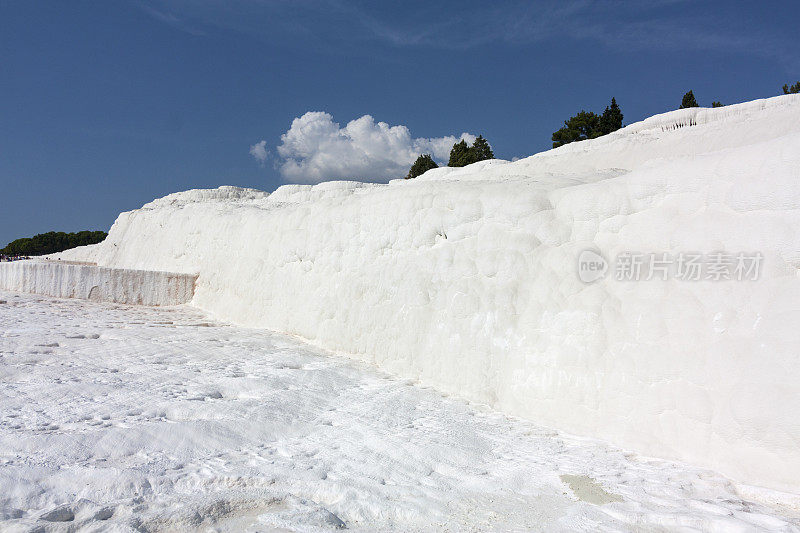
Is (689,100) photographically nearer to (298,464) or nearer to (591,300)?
(591,300)

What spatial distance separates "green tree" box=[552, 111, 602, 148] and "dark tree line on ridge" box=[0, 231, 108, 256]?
3440cm

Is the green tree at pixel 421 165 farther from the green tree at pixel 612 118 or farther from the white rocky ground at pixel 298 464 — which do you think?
the white rocky ground at pixel 298 464

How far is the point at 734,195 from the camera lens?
3.52 m

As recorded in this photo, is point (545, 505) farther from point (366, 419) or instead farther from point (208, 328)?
point (208, 328)

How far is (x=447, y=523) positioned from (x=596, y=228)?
2804 millimetres

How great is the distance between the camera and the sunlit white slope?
315 centimetres

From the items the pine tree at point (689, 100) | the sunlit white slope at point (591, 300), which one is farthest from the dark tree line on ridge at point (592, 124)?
the sunlit white slope at point (591, 300)

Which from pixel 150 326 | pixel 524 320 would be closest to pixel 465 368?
pixel 524 320

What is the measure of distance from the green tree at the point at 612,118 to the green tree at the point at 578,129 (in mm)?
240

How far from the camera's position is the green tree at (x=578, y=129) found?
25.8m
